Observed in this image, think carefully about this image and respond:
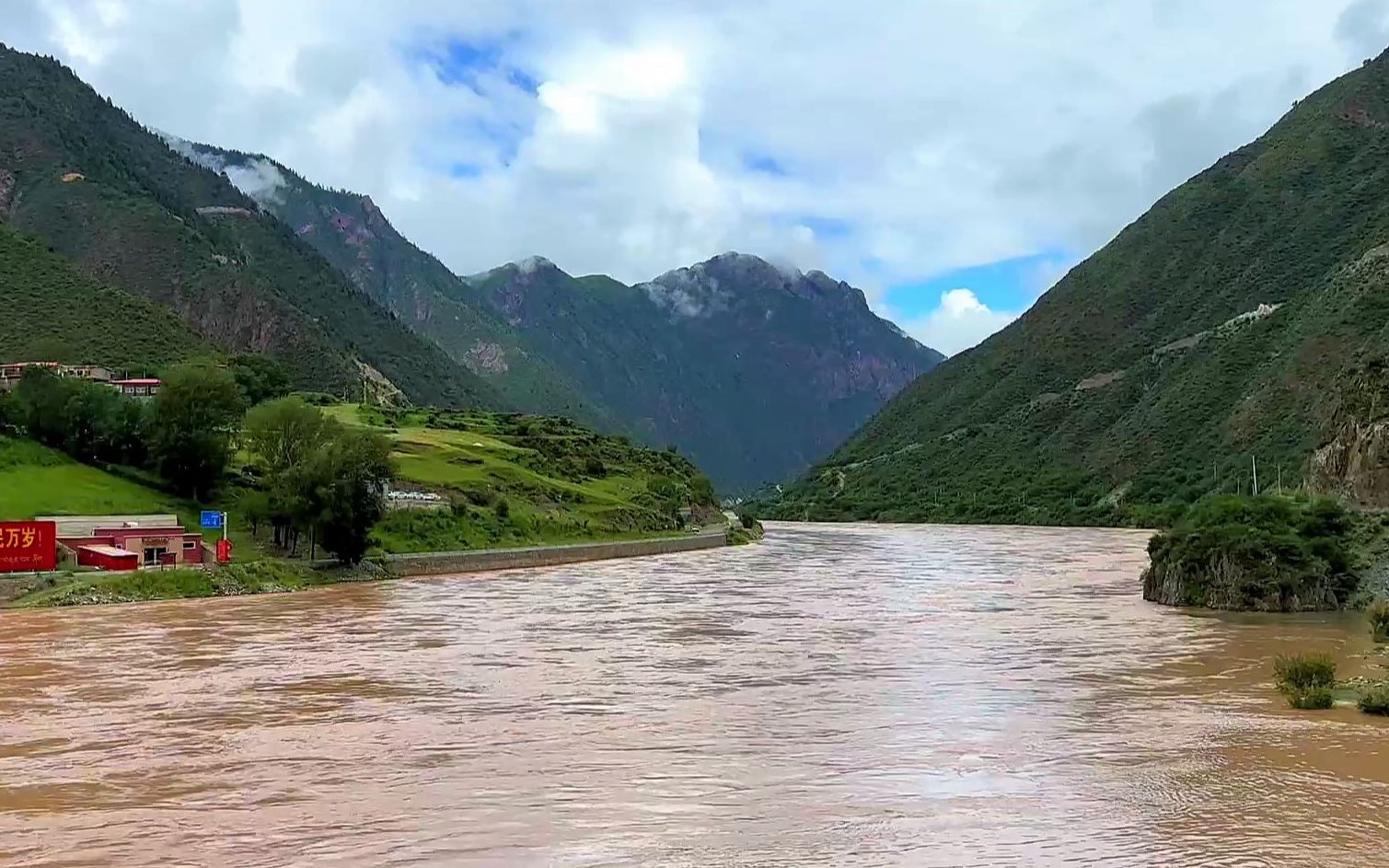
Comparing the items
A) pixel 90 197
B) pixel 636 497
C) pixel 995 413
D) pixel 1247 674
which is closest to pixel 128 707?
pixel 1247 674

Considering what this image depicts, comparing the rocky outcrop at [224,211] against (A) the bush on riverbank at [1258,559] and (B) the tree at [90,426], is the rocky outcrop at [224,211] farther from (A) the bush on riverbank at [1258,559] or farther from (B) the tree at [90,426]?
(A) the bush on riverbank at [1258,559]

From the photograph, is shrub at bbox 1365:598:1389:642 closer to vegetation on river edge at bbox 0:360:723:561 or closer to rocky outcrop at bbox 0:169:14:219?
vegetation on river edge at bbox 0:360:723:561

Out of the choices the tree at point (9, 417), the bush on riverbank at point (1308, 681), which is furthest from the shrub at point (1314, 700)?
the tree at point (9, 417)

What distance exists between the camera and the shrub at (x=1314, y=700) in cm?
2005

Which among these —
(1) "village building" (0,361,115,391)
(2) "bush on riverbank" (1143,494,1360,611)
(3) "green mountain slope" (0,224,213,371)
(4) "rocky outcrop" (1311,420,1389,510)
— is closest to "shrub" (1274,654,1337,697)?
(2) "bush on riverbank" (1143,494,1360,611)

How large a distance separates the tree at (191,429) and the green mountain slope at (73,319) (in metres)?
34.2

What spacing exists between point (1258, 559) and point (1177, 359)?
95.3 meters

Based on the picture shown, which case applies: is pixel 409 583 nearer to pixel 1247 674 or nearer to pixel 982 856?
pixel 1247 674

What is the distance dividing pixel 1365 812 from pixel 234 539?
158 feet

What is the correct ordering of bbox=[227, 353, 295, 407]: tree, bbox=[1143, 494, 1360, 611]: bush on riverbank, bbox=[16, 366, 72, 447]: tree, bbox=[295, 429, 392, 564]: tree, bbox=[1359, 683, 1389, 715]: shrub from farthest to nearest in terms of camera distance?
bbox=[227, 353, 295, 407]: tree
bbox=[16, 366, 72, 447]: tree
bbox=[295, 429, 392, 564]: tree
bbox=[1143, 494, 1360, 611]: bush on riverbank
bbox=[1359, 683, 1389, 715]: shrub

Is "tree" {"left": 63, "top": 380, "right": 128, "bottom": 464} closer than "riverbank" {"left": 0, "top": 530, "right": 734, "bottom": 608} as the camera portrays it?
No

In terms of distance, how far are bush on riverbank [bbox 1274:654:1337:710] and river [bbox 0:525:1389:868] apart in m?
0.46

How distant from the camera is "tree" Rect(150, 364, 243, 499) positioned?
55.4 meters

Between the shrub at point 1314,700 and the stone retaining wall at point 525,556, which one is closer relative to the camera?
the shrub at point 1314,700
